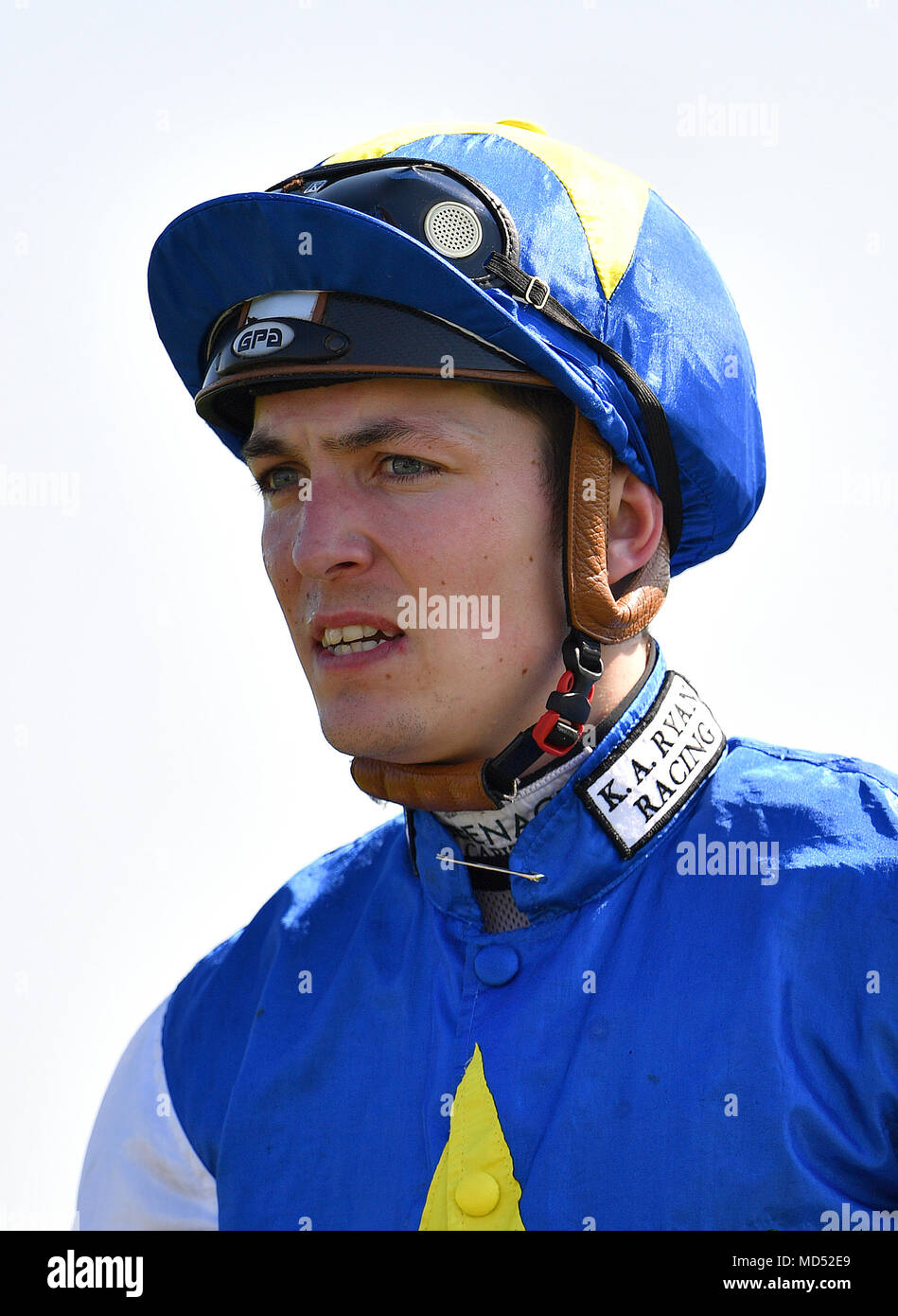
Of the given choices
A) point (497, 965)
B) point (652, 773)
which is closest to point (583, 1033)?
point (497, 965)

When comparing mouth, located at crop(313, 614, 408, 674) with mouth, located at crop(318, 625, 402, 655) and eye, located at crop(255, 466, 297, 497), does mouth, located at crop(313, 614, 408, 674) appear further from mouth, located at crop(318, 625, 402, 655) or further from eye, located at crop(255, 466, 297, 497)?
eye, located at crop(255, 466, 297, 497)

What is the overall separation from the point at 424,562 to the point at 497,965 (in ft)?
2.40

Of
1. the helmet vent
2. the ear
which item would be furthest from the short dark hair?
the helmet vent

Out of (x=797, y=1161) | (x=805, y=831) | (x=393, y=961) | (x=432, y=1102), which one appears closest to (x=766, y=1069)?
(x=797, y=1161)

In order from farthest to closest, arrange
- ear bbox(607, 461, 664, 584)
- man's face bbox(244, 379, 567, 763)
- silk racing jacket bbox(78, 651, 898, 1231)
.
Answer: ear bbox(607, 461, 664, 584)
man's face bbox(244, 379, 567, 763)
silk racing jacket bbox(78, 651, 898, 1231)

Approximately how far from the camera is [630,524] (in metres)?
2.82

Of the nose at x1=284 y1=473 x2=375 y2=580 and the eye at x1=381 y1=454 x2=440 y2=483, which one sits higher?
the eye at x1=381 y1=454 x2=440 y2=483

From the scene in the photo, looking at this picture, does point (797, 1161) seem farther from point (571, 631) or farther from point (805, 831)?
point (571, 631)

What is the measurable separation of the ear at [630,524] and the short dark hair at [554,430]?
0.13m

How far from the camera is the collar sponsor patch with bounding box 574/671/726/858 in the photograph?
2.63 meters

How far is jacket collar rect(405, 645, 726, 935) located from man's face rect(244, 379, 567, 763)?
18 cm

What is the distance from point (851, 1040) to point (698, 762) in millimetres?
634

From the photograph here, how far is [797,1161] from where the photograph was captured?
2238mm

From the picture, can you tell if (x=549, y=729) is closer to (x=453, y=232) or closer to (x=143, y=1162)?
(x=453, y=232)
